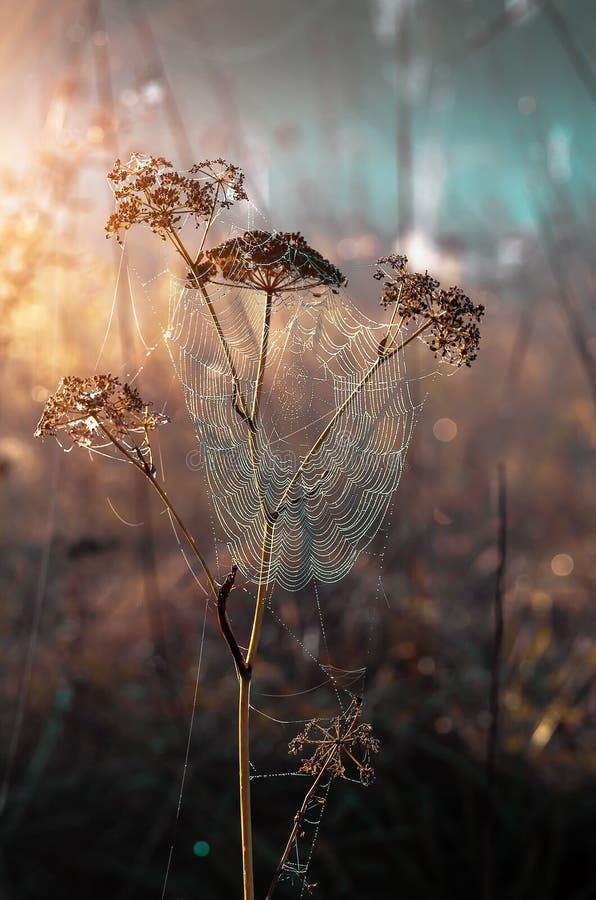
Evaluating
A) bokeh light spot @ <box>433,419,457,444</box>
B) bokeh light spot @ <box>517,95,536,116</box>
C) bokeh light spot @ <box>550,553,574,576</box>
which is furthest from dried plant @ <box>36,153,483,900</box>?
bokeh light spot @ <box>433,419,457,444</box>

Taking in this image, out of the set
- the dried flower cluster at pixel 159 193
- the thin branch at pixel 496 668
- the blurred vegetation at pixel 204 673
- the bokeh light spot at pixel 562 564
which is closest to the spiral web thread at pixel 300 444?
the blurred vegetation at pixel 204 673

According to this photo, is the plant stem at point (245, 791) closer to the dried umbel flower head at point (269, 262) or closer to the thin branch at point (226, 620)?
the thin branch at point (226, 620)

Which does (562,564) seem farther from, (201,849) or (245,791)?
(245,791)

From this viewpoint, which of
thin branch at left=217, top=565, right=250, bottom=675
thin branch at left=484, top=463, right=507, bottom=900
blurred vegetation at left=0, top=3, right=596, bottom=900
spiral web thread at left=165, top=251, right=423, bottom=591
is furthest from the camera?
blurred vegetation at left=0, top=3, right=596, bottom=900

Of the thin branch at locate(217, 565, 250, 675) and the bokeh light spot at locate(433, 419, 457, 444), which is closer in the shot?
the thin branch at locate(217, 565, 250, 675)

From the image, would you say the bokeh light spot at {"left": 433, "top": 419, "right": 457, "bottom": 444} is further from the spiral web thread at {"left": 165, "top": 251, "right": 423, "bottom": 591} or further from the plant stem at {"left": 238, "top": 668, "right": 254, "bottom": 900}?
the plant stem at {"left": 238, "top": 668, "right": 254, "bottom": 900}

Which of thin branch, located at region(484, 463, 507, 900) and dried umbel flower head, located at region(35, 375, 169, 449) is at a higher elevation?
dried umbel flower head, located at region(35, 375, 169, 449)
